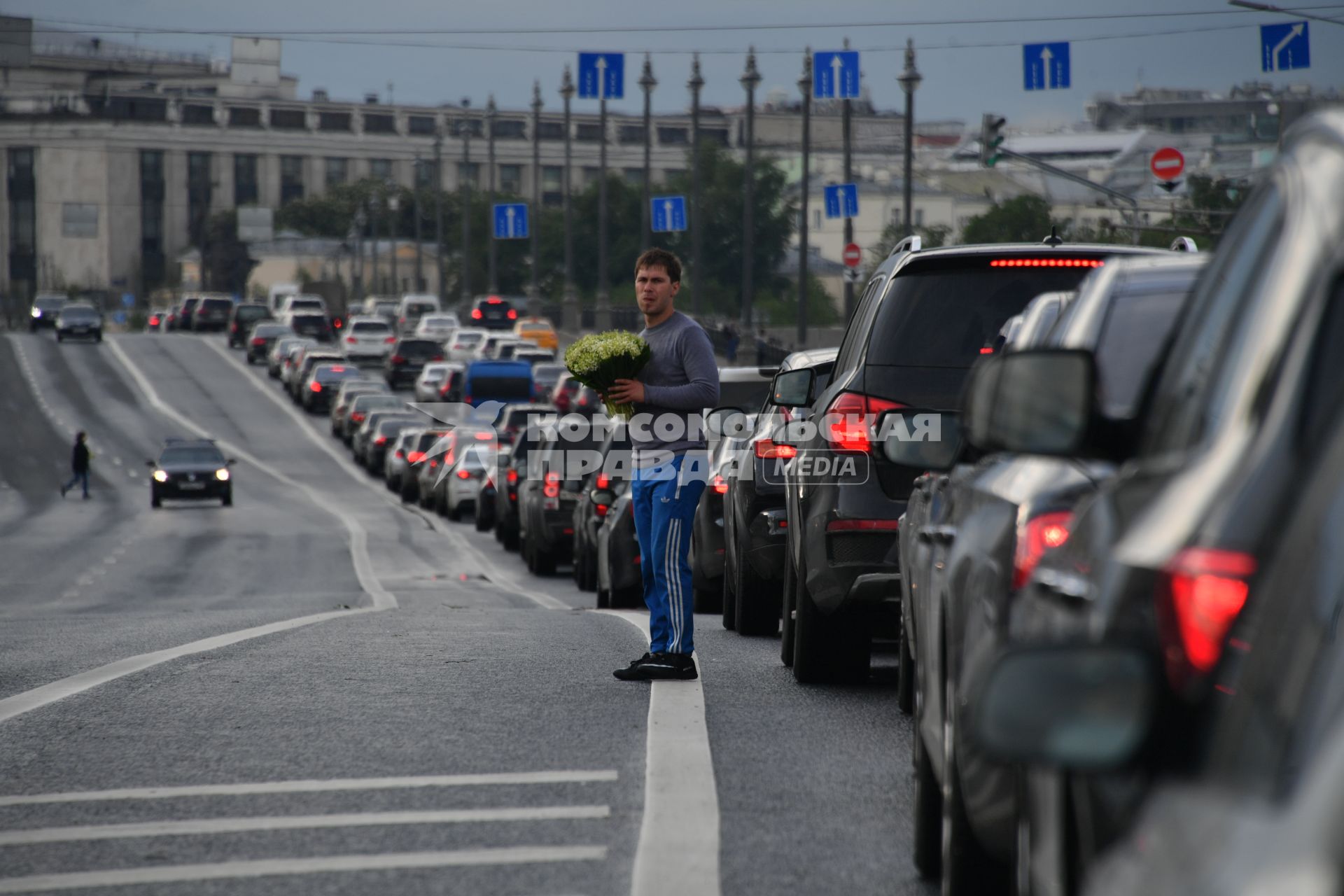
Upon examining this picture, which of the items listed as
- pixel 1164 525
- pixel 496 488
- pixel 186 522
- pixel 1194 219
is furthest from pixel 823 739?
pixel 1194 219

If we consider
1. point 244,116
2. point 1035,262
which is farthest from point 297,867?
point 244,116

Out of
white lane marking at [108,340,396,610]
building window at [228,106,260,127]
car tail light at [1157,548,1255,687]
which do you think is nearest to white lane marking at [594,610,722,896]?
car tail light at [1157,548,1255,687]

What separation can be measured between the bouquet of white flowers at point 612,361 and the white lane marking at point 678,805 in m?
1.38

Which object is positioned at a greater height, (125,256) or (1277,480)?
(125,256)

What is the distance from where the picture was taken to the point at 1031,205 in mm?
86438

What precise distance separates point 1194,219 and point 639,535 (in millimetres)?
59082

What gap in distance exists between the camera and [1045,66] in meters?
46.6

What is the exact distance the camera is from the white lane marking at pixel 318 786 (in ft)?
21.1

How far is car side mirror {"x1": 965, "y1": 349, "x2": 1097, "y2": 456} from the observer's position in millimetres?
3273

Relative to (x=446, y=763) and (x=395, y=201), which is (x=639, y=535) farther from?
(x=395, y=201)

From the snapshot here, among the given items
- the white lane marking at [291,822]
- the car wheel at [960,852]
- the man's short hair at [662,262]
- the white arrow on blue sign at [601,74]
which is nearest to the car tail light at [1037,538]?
the car wheel at [960,852]

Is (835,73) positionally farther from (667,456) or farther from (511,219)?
(667,456)

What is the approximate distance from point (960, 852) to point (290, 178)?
18193cm

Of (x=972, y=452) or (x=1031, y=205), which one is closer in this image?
(x=972, y=452)
